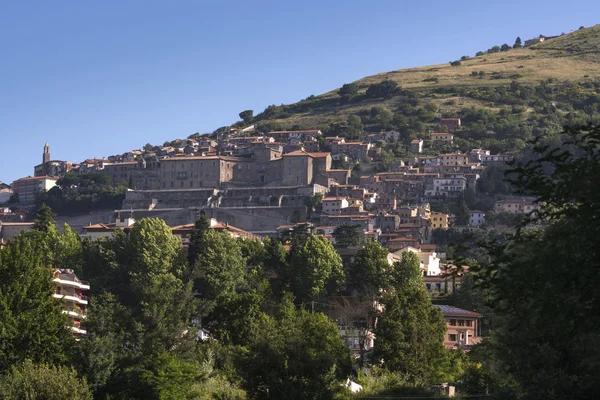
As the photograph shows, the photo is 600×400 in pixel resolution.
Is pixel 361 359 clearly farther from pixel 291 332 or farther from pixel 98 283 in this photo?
pixel 98 283

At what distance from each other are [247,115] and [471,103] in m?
37.2

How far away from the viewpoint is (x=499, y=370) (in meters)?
33.6

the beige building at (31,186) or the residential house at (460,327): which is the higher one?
the beige building at (31,186)

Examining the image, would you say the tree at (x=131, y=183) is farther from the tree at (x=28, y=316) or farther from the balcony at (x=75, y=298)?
the tree at (x=28, y=316)

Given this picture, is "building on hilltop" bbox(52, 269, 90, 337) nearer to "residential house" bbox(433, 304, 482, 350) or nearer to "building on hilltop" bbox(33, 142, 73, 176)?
"residential house" bbox(433, 304, 482, 350)

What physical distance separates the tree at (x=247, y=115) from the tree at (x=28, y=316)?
462ft

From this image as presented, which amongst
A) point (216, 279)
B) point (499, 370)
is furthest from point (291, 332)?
point (216, 279)

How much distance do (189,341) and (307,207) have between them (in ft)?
222

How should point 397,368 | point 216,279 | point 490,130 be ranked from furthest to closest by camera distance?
1. point 490,130
2. point 216,279
3. point 397,368

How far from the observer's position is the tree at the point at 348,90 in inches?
7283

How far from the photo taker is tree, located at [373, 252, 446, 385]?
49375 millimetres

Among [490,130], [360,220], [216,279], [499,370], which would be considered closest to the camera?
[499,370]

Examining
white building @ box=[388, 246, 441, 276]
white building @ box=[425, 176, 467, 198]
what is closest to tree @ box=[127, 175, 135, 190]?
white building @ box=[425, 176, 467, 198]

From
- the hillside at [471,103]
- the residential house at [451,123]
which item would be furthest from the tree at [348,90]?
the residential house at [451,123]
